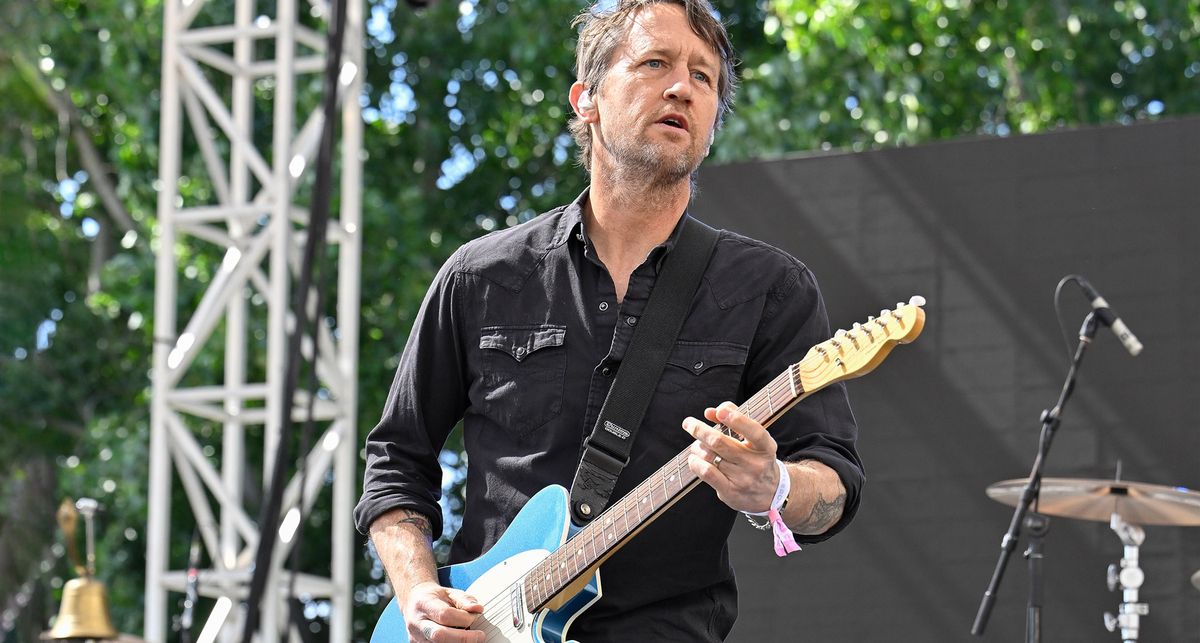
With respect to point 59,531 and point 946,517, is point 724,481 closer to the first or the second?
point 946,517

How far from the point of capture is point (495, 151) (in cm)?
1269

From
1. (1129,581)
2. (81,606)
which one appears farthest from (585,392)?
(81,606)

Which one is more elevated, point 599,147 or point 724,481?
point 599,147

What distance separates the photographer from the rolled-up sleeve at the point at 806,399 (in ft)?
8.52

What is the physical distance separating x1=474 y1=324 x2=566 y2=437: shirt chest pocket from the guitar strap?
11 cm

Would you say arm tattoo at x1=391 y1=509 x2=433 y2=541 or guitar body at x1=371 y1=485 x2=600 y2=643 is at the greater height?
arm tattoo at x1=391 y1=509 x2=433 y2=541

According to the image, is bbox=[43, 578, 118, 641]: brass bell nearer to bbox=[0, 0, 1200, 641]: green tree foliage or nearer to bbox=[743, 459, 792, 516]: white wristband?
bbox=[743, 459, 792, 516]: white wristband

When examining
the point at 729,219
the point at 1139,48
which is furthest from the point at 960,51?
the point at 729,219

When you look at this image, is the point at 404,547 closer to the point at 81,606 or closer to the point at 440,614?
the point at 440,614

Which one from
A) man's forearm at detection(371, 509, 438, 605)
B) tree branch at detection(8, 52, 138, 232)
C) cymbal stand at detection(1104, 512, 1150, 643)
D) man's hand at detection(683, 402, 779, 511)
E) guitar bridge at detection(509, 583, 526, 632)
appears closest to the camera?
man's hand at detection(683, 402, 779, 511)

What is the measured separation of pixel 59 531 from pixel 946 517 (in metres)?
9.23

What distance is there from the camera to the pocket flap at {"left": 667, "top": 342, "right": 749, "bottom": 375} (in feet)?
8.88

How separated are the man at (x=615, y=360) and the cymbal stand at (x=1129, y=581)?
2.82 meters

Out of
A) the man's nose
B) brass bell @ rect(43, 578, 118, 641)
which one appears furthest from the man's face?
brass bell @ rect(43, 578, 118, 641)
